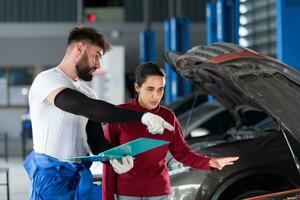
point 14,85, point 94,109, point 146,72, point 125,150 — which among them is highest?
point 146,72

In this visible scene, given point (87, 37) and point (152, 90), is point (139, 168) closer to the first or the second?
point (152, 90)

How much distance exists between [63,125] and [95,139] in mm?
260

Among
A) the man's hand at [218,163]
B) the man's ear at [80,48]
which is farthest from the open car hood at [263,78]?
the man's ear at [80,48]

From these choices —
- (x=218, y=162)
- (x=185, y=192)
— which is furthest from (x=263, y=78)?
(x=185, y=192)

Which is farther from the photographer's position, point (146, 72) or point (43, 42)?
point (43, 42)

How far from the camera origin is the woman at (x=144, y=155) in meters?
3.82

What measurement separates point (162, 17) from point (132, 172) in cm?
2126

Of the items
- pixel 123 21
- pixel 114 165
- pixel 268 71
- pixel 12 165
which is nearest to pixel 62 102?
pixel 114 165

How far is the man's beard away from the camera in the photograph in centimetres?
357

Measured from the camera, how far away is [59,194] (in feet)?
11.4

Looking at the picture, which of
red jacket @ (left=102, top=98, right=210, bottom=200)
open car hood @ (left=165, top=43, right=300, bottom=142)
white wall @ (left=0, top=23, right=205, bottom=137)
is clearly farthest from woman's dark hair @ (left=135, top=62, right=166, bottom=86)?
white wall @ (left=0, top=23, right=205, bottom=137)

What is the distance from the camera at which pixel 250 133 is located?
6926 mm

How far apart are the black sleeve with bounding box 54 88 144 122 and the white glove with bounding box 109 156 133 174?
32cm

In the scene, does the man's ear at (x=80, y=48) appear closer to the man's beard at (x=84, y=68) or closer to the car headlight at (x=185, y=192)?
the man's beard at (x=84, y=68)
